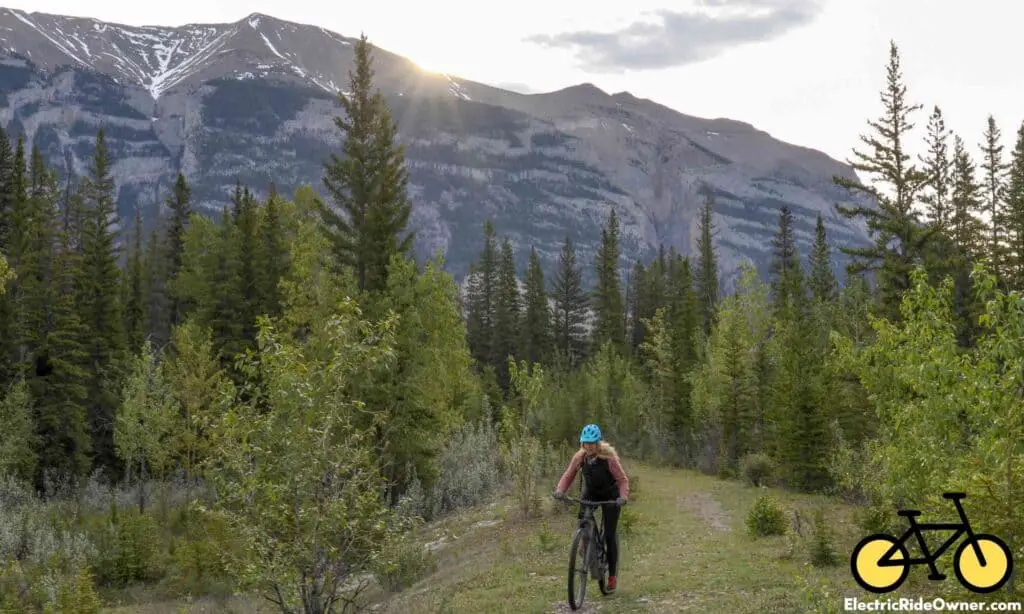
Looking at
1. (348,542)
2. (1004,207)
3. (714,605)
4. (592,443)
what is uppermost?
(1004,207)

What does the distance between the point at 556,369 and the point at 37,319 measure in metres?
32.4

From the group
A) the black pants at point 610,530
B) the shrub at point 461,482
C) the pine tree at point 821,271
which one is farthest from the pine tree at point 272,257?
the pine tree at point 821,271

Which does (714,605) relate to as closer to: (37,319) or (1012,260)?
(1012,260)

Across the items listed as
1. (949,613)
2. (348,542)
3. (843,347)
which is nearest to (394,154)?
(843,347)

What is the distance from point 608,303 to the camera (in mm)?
73938

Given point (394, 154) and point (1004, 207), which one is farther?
point (1004, 207)

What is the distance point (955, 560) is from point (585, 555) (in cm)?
452

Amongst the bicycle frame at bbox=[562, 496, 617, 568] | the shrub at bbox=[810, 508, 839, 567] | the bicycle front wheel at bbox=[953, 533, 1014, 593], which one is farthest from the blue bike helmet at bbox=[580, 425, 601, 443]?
the shrub at bbox=[810, 508, 839, 567]

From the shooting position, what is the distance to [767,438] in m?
32.9

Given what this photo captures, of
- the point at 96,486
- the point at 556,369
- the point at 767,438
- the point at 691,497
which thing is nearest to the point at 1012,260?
the point at 767,438

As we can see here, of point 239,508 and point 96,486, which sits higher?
point 239,508

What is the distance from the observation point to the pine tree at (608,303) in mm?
73000

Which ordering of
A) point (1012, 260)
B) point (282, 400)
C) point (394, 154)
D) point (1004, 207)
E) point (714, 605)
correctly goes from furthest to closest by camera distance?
point (1004, 207), point (1012, 260), point (394, 154), point (714, 605), point (282, 400)

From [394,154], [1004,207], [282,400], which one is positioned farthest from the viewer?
[1004,207]
